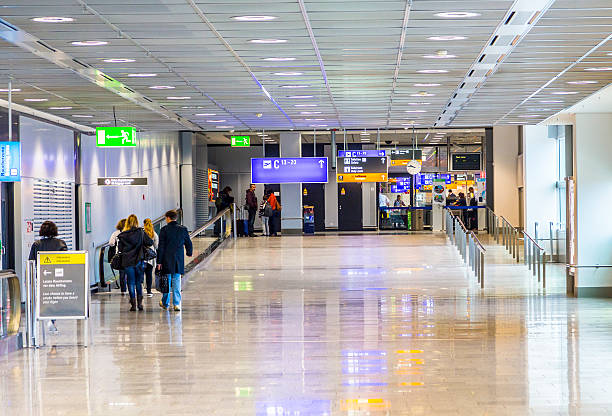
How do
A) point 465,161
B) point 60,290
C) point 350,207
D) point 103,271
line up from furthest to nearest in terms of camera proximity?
point 350,207 < point 465,161 < point 103,271 < point 60,290

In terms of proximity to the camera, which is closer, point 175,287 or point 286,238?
point 175,287

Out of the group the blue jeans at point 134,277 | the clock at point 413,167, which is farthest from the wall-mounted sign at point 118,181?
the clock at point 413,167

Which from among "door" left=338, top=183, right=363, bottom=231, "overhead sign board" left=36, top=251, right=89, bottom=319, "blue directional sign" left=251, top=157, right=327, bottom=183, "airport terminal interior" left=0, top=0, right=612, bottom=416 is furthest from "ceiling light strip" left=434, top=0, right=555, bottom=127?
"door" left=338, top=183, right=363, bottom=231

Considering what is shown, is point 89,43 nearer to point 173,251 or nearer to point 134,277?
point 173,251

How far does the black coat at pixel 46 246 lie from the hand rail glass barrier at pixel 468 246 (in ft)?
26.7

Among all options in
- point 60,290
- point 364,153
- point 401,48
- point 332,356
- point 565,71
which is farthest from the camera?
point 364,153

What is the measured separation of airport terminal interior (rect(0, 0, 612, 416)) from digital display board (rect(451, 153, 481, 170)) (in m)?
8.65

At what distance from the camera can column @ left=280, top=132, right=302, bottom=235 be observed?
84.5 feet

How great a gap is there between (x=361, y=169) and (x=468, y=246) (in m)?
8.03

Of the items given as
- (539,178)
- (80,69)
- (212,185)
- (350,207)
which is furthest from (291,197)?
(80,69)

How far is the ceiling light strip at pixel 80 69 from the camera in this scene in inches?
357

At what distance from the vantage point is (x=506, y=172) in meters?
27.0

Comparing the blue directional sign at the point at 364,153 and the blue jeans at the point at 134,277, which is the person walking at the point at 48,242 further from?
the blue directional sign at the point at 364,153

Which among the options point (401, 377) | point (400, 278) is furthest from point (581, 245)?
point (401, 377)
